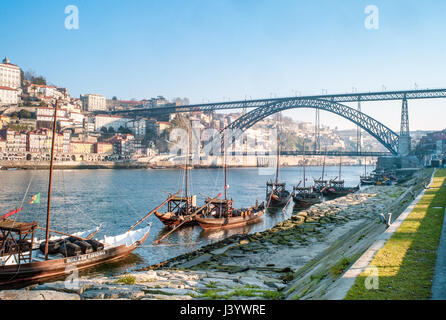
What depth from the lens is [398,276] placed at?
5910 mm

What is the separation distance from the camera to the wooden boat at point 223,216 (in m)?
21.6

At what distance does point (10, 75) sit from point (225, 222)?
10672 cm

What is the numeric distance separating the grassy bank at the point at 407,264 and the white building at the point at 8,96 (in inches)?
4215

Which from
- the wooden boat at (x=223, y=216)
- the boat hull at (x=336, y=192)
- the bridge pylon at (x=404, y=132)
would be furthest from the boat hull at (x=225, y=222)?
the bridge pylon at (x=404, y=132)

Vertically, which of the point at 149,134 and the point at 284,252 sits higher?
the point at 149,134

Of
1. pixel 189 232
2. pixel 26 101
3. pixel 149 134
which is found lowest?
pixel 189 232

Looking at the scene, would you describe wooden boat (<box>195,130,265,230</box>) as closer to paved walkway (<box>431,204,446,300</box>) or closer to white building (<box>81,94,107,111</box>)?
paved walkway (<box>431,204,446,300</box>)

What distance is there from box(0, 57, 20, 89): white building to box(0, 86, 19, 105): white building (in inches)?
250

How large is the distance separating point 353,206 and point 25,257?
72.4ft

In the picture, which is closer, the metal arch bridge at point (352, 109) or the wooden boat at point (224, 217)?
the wooden boat at point (224, 217)

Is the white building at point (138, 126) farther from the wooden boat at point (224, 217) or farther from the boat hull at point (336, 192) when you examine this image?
the wooden boat at point (224, 217)

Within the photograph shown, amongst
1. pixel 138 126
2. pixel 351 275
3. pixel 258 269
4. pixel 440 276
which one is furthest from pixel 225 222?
pixel 138 126
